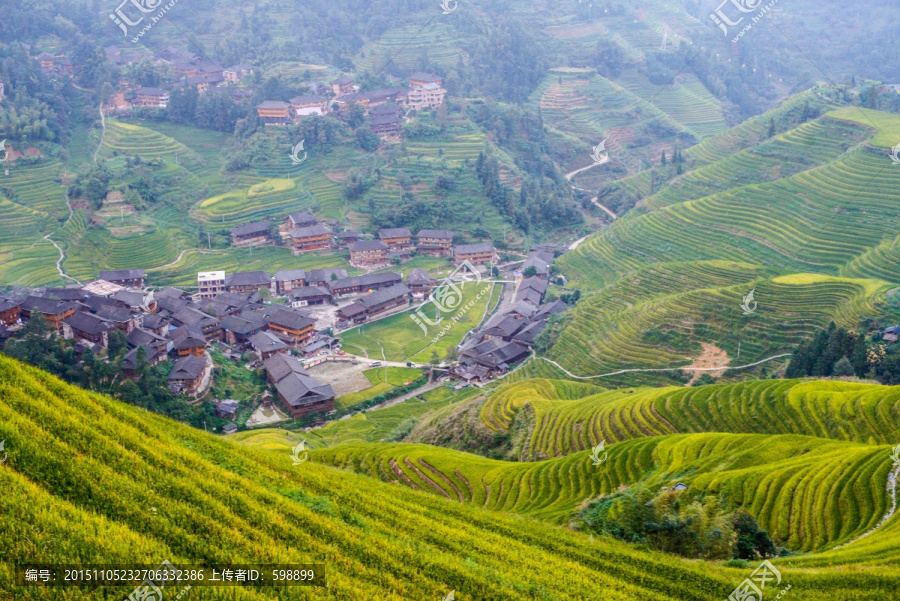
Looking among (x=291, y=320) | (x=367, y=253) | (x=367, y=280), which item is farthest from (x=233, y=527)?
(x=367, y=253)

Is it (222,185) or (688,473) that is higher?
(688,473)

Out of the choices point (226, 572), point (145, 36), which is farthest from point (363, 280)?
point (145, 36)

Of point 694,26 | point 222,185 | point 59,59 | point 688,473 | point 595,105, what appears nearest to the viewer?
point 688,473

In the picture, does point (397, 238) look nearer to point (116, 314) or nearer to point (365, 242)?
point (365, 242)

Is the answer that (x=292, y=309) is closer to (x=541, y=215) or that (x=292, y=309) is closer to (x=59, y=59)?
(x=541, y=215)

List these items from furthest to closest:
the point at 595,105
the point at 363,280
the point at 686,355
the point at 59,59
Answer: the point at 595,105
the point at 59,59
the point at 363,280
the point at 686,355

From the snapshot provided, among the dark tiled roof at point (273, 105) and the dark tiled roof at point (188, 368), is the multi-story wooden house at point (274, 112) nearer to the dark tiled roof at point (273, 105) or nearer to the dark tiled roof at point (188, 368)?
the dark tiled roof at point (273, 105)

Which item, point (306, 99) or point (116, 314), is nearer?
point (116, 314)
